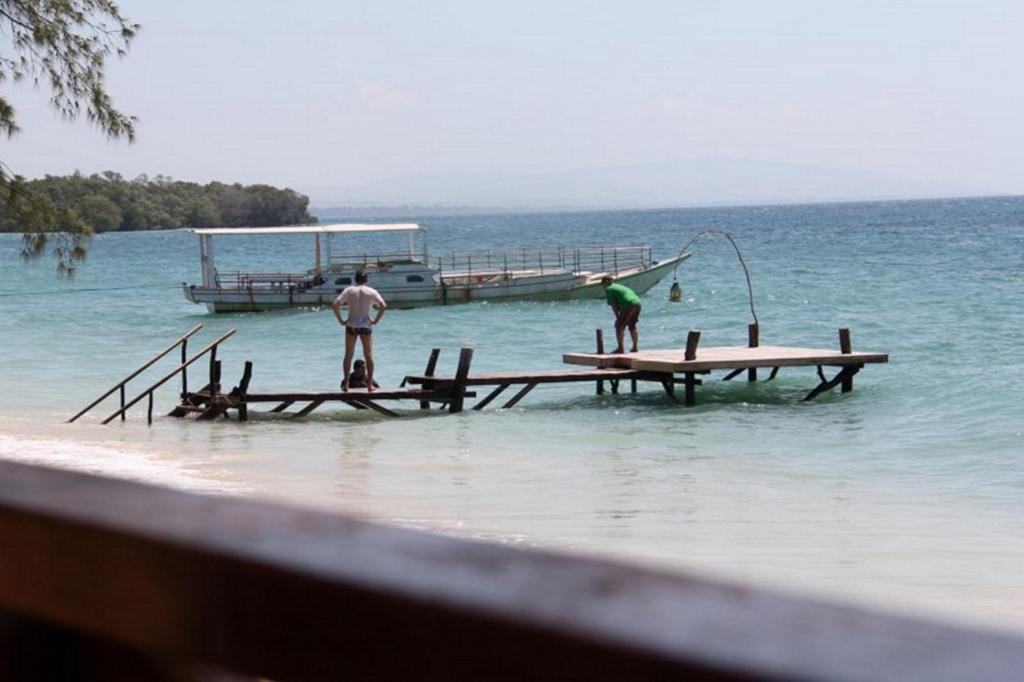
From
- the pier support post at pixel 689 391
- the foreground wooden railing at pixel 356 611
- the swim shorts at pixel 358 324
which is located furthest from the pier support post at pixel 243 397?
the foreground wooden railing at pixel 356 611

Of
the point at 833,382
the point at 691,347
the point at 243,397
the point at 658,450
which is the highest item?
the point at 691,347

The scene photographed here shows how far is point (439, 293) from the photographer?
49.5 m

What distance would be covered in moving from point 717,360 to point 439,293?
27.0m

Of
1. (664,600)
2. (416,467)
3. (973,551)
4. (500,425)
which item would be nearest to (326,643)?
(664,600)

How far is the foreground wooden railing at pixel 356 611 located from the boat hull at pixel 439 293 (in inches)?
1845

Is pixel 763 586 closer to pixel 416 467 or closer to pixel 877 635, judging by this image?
pixel 877 635

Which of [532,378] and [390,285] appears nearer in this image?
[532,378]

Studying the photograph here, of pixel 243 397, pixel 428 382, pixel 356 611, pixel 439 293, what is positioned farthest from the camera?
pixel 439 293

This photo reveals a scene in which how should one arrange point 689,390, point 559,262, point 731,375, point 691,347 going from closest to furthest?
point 691,347 < point 689,390 < point 731,375 < point 559,262

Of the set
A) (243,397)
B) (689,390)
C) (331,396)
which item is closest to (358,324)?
(331,396)

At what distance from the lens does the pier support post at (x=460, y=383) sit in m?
22.9

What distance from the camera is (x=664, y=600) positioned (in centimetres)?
101

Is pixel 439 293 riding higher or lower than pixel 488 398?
lower

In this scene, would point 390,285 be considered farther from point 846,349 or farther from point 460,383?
point 846,349
